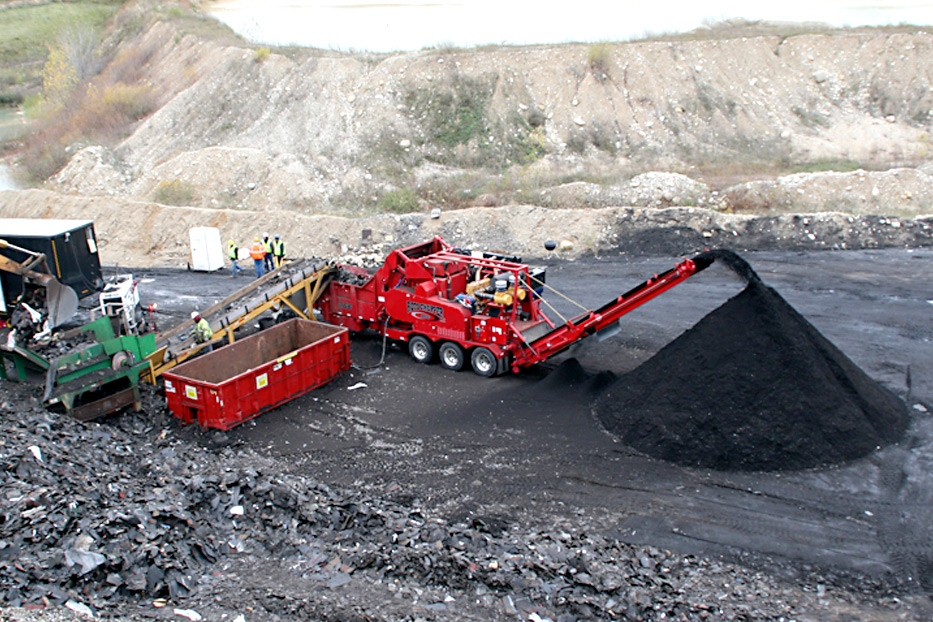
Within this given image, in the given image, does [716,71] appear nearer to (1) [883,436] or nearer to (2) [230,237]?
(2) [230,237]

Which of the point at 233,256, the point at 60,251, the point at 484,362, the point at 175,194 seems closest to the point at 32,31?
the point at 175,194

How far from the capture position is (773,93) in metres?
31.2

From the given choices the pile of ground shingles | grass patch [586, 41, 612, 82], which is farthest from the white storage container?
grass patch [586, 41, 612, 82]

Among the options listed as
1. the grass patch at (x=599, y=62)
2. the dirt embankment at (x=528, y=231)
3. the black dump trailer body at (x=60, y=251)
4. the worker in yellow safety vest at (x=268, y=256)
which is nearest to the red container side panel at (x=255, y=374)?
the black dump trailer body at (x=60, y=251)

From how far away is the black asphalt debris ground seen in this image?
740 centimetres

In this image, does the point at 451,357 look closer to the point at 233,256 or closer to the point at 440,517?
the point at 440,517

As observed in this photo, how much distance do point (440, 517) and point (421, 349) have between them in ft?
18.4

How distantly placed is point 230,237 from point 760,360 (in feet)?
58.8

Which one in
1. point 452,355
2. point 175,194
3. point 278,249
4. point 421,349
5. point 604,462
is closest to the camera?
point 604,462

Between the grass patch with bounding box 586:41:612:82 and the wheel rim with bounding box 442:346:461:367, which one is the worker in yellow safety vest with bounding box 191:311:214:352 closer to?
the wheel rim with bounding box 442:346:461:367

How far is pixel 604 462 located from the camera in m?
10.7

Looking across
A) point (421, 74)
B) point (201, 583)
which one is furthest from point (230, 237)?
point (201, 583)

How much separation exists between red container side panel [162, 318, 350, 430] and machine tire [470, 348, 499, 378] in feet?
7.99

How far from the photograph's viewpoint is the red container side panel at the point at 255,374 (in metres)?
11.8
